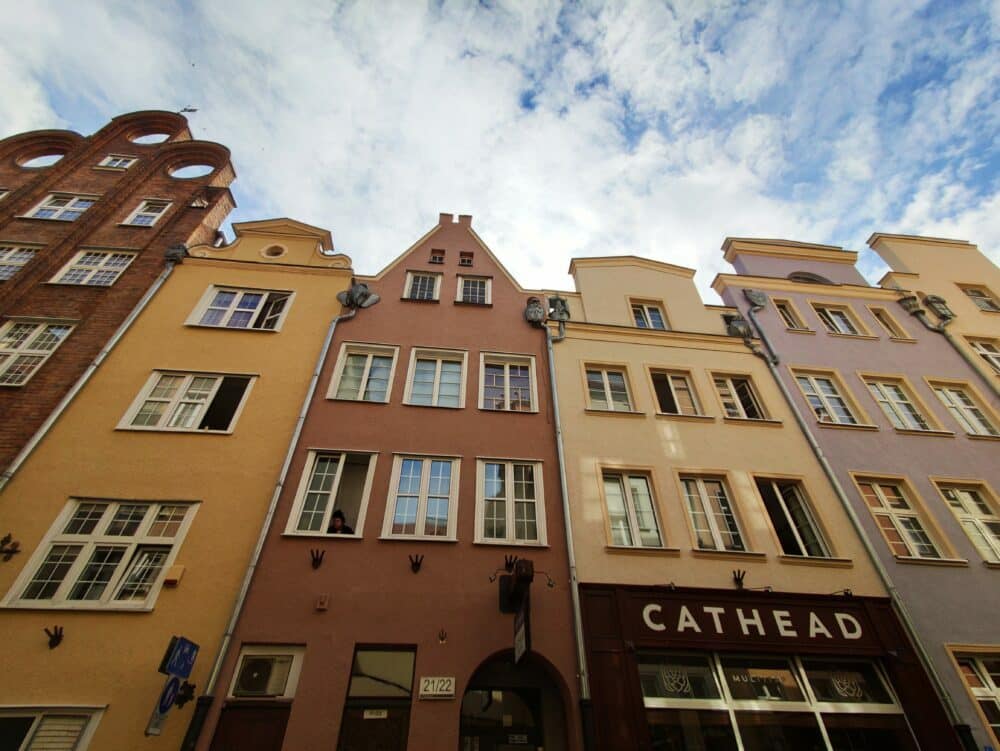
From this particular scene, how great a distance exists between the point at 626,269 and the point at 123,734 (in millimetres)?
18563

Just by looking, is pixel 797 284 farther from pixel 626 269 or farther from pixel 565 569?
pixel 565 569

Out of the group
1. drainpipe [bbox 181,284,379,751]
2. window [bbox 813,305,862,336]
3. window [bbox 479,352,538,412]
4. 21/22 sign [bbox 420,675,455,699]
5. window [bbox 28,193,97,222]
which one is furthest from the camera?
window [bbox 28,193,97,222]

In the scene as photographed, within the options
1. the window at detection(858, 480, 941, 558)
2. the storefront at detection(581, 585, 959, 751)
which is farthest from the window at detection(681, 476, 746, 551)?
the window at detection(858, 480, 941, 558)

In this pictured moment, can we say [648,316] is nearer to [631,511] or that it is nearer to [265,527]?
[631,511]

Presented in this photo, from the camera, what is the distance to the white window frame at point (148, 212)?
18.0 m

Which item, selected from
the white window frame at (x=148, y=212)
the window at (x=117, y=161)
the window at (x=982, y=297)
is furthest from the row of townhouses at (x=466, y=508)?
the window at (x=117, y=161)

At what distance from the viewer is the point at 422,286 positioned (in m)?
17.1

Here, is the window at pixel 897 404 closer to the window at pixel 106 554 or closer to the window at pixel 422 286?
the window at pixel 422 286

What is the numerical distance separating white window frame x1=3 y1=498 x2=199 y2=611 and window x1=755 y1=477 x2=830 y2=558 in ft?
45.8

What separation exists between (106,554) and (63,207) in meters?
16.7

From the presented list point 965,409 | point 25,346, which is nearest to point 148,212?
point 25,346

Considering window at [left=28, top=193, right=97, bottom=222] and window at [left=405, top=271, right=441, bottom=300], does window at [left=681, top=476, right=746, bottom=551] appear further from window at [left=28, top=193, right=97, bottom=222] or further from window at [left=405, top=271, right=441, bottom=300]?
window at [left=28, top=193, right=97, bottom=222]

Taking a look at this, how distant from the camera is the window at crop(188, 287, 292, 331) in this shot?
47.5 ft

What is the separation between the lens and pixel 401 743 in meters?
8.44
